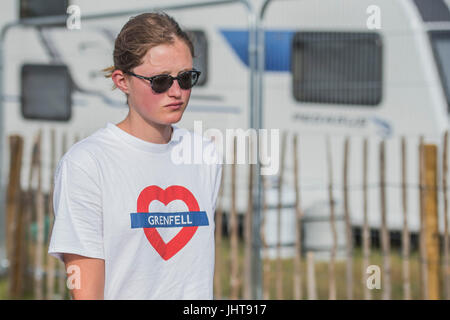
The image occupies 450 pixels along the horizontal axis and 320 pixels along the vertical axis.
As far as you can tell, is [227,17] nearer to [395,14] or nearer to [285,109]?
[285,109]

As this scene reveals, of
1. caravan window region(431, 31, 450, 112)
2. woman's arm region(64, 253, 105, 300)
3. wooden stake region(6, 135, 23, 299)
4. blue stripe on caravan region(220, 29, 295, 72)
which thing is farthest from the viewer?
blue stripe on caravan region(220, 29, 295, 72)

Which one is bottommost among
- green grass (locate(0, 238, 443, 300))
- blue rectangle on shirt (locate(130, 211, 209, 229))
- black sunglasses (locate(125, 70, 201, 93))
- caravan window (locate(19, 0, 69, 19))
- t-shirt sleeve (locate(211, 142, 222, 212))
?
green grass (locate(0, 238, 443, 300))

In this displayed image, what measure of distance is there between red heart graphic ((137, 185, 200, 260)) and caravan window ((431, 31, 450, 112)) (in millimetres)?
4397

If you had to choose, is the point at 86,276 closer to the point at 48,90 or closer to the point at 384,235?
the point at 384,235

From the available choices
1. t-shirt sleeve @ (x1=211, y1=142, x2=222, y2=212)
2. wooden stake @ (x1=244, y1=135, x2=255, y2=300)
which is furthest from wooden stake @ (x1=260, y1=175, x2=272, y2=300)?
t-shirt sleeve @ (x1=211, y1=142, x2=222, y2=212)

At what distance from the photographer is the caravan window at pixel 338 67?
5781 mm

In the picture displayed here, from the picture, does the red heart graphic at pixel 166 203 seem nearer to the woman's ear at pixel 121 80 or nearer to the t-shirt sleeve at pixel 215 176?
A: the t-shirt sleeve at pixel 215 176

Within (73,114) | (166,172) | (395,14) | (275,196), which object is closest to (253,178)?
(275,196)

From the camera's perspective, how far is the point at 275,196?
20.0 feet

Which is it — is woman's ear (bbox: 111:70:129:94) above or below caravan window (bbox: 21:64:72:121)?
below

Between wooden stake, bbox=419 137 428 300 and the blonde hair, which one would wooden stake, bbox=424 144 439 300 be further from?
the blonde hair

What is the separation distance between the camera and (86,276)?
164 centimetres

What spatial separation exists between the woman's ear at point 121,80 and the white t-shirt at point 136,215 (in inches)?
3.8

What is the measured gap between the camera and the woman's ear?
70.6 inches
